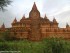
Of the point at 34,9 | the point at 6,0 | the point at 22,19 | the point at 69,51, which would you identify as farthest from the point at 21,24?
the point at 69,51

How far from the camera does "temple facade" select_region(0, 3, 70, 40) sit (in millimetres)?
36969

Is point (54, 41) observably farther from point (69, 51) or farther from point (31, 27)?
point (31, 27)

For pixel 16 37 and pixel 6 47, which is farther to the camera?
pixel 16 37

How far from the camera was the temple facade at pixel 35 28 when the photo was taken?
37.0m

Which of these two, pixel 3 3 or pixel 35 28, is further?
pixel 35 28

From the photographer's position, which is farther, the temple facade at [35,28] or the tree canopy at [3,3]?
the temple facade at [35,28]

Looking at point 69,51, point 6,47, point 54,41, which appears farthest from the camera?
point 6,47

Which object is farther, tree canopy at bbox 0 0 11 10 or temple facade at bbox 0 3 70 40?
temple facade at bbox 0 3 70 40

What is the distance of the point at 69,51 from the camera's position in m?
15.8

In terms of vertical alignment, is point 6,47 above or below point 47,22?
below

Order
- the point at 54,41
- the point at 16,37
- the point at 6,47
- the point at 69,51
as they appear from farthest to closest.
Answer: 1. the point at 16,37
2. the point at 6,47
3. the point at 69,51
4. the point at 54,41

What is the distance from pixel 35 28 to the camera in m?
38.5

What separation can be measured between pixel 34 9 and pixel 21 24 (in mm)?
3241

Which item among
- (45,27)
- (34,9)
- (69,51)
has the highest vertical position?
(34,9)
